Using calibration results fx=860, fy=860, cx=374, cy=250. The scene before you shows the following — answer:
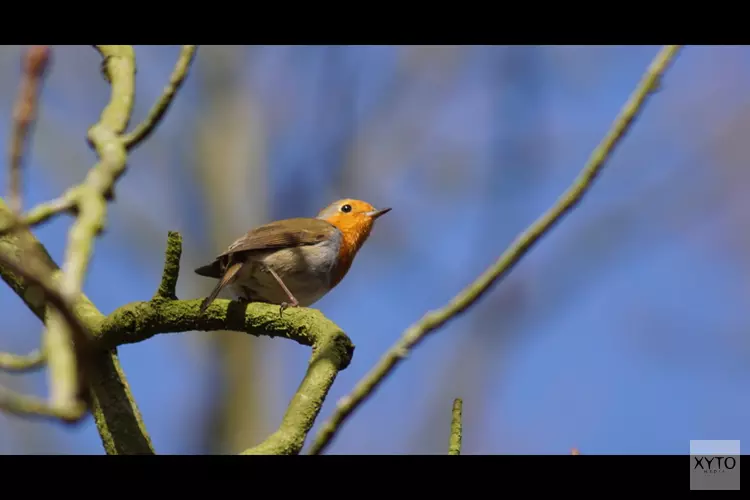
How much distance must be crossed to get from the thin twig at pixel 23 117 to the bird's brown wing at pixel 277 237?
280cm

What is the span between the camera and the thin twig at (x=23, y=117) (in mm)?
1660

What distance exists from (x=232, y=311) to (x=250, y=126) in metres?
7.57

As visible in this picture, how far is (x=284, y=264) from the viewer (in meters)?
4.93

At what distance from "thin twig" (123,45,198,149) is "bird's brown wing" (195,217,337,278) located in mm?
2040

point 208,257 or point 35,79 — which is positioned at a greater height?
point 208,257

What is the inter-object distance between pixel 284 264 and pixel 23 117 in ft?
10.5

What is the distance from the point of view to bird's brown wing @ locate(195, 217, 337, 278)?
4.82m

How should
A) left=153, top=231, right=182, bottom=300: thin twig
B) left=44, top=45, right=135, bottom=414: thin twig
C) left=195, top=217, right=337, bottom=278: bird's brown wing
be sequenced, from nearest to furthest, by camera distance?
left=44, top=45, right=135, bottom=414: thin twig → left=153, top=231, right=182, bottom=300: thin twig → left=195, top=217, right=337, bottom=278: bird's brown wing

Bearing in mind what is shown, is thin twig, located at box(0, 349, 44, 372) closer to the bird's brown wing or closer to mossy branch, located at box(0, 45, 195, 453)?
mossy branch, located at box(0, 45, 195, 453)

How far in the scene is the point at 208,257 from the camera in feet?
31.3

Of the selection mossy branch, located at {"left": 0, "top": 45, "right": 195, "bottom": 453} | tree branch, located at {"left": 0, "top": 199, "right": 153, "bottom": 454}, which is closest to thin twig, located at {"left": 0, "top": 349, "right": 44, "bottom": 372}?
mossy branch, located at {"left": 0, "top": 45, "right": 195, "bottom": 453}
